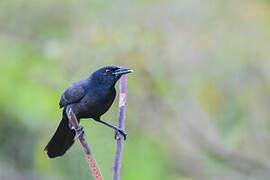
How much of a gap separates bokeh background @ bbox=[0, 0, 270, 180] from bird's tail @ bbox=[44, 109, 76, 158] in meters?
1.41

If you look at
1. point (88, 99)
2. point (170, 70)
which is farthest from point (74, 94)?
point (170, 70)

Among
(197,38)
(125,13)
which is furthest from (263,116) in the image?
(125,13)

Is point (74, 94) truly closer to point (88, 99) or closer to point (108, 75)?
point (88, 99)

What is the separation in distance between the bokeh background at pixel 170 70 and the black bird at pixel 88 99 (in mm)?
1531

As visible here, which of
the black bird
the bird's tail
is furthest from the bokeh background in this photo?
the black bird

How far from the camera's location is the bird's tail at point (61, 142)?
10.2 ft

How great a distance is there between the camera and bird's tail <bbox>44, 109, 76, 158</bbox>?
3.09m

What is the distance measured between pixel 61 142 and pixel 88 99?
15.3 inches

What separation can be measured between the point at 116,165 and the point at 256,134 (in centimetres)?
354

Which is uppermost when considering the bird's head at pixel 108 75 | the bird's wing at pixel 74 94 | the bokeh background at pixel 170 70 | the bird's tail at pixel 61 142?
the bokeh background at pixel 170 70

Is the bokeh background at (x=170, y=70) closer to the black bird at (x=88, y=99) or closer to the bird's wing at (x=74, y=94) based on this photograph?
the black bird at (x=88, y=99)

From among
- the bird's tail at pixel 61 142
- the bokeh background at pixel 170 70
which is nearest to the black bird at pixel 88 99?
the bird's tail at pixel 61 142

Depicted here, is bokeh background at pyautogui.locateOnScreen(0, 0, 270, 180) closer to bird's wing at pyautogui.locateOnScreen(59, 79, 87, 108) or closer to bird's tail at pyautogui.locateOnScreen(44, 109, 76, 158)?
bird's tail at pyautogui.locateOnScreen(44, 109, 76, 158)

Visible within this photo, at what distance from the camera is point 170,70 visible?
17.0ft
